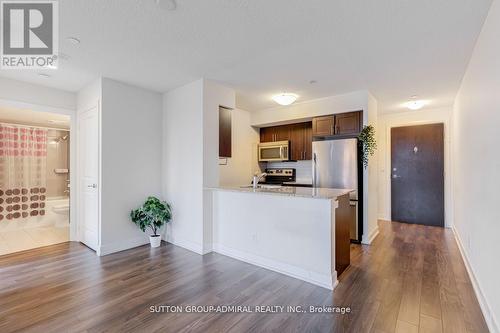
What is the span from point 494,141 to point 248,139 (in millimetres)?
4162

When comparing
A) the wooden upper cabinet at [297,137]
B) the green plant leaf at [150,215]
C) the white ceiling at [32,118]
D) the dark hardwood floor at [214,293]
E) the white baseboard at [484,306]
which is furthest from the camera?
the wooden upper cabinet at [297,137]

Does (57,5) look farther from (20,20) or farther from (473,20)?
(473,20)

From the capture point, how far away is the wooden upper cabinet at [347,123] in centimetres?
410

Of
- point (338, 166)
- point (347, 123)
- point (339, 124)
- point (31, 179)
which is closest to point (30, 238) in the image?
point (31, 179)

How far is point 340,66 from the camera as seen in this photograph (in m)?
3.05

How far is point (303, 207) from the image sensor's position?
2771 millimetres

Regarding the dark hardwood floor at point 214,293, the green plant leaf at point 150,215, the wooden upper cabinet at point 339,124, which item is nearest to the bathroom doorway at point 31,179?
the green plant leaf at point 150,215

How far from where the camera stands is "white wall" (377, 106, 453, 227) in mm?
5141

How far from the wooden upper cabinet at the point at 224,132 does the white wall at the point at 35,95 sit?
262 cm

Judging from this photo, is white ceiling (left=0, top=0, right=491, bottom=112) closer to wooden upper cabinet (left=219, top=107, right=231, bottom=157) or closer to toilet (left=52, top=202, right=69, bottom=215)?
wooden upper cabinet (left=219, top=107, right=231, bottom=157)

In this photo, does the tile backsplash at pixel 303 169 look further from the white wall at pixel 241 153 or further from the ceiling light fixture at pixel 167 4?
the ceiling light fixture at pixel 167 4

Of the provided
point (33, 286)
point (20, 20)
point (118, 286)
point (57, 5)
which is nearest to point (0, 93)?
point (20, 20)

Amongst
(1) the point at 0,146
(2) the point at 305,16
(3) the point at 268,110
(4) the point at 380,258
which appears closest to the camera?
(2) the point at 305,16

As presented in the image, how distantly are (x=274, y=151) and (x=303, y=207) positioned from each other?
2.65 metres
